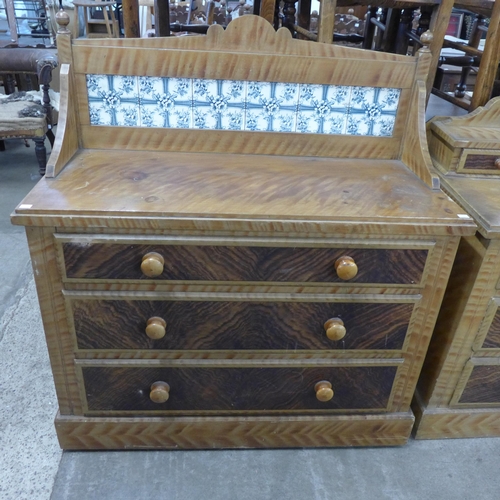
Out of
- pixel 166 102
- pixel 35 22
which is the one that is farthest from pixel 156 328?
pixel 35 22

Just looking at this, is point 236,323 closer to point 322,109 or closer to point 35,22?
point 322,109

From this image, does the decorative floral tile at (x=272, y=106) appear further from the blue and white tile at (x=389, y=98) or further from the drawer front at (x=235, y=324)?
the drawer front at (x=235, y=324)

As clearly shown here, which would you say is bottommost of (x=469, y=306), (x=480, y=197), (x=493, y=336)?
(x=493, y=336)

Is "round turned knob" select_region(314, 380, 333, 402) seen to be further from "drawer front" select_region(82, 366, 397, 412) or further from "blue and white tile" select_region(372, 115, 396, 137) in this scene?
"blue and white tile" select_region(372, 115, 396, 137)

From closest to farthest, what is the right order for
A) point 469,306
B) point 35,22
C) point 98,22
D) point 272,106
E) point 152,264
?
1. point 152,264
2. point 469,306
3. point 272,106
4. point 98,22
5. point 35,22

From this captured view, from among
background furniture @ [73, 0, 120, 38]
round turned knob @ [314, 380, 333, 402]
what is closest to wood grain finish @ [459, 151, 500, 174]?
round turned knob @ [314, 380, 333, 402]

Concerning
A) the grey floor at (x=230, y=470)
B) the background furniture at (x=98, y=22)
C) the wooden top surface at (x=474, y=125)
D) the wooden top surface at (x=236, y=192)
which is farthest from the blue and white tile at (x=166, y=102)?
the background furniture at (x=98, y=22)

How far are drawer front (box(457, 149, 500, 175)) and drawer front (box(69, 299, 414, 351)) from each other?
52 centimetres

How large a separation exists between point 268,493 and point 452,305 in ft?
2.66

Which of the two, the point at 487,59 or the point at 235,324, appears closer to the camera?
the point at 235,324

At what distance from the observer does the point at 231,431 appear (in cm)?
151

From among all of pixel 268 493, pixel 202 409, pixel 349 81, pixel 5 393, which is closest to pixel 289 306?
pixel 202 409

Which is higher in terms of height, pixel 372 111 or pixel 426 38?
pixel 426 38

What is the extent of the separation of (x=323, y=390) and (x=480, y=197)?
2.44 feet
